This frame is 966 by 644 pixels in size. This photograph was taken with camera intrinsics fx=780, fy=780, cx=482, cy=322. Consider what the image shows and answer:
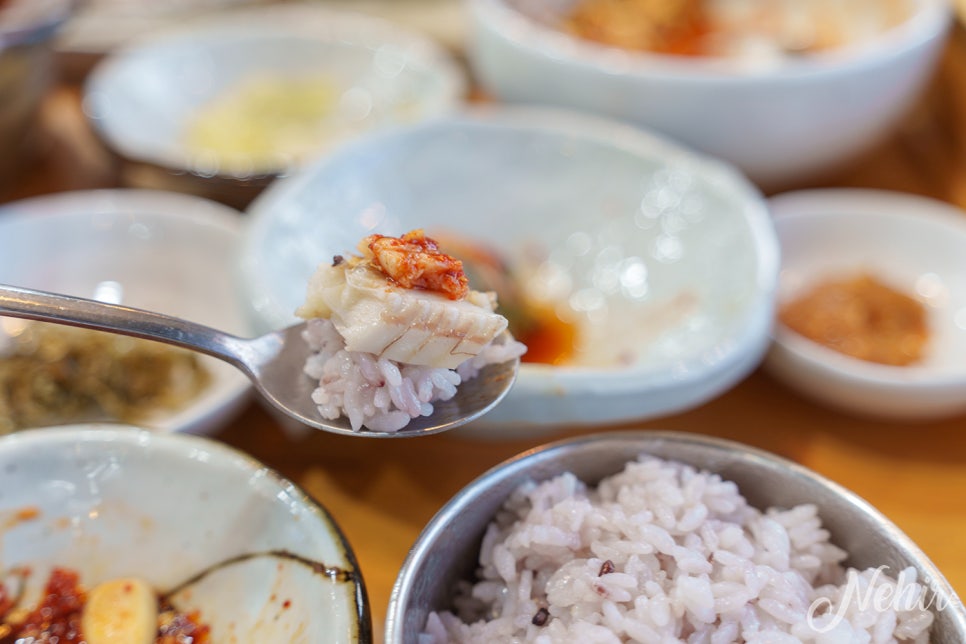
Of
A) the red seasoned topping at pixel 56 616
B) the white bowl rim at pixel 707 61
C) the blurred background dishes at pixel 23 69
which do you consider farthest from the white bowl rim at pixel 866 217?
the blurred background dishes at pixel 23 69

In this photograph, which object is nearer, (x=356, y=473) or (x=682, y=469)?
(x=682, y=469)

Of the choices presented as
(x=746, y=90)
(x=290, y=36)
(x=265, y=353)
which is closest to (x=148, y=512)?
(x=265, y=353)

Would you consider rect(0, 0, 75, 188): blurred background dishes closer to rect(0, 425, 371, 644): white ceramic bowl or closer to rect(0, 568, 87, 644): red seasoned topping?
rect(0, 425, 371, 644): white ceramic bowl

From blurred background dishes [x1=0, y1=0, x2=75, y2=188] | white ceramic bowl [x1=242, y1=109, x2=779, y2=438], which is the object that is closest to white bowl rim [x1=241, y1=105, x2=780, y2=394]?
Answer: white ceramic bowl [x1=242, y1=109, x2=779, y2=438]

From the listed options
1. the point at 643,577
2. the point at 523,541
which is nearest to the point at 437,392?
the point at 523,541

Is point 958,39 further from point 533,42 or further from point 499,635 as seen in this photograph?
point 499,635

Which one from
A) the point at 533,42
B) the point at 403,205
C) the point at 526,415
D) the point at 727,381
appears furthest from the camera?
the point at 533,42
